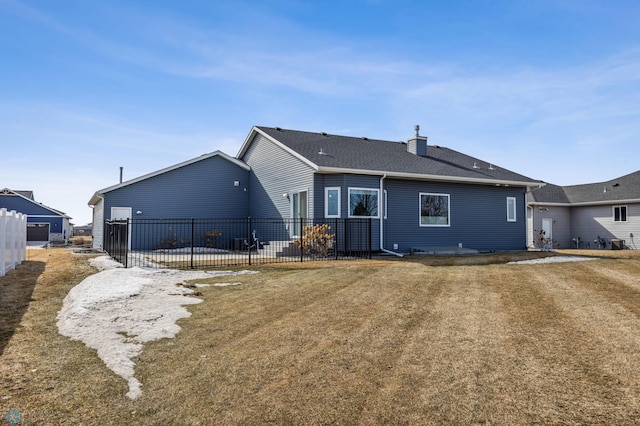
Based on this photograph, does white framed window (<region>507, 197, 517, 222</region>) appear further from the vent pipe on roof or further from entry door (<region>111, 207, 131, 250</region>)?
entry door (<region>111, 207, 131, 250</region>)

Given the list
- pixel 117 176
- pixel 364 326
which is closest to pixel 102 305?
pixel 364 326

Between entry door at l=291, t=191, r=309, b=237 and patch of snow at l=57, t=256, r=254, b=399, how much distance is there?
7209 mm

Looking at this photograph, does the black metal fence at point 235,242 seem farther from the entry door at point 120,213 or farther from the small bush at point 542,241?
the small bush at point 542,241

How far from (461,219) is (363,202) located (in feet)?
16.3

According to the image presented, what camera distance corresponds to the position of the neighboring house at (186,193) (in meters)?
19.1

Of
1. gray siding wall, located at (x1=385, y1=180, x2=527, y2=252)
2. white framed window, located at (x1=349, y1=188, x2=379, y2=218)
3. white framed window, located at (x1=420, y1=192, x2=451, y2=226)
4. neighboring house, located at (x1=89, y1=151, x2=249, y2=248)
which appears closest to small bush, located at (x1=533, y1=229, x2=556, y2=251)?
gray siding wall, located at (x1=385, y1=180, x2=527, y2=252)

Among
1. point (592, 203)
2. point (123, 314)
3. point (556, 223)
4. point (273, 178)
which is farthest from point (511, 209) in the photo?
point (123, 314)

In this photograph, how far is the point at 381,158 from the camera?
57.5 feet

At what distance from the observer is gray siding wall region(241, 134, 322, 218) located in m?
16.1

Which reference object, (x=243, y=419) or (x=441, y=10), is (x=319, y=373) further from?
(x=441, y=10)

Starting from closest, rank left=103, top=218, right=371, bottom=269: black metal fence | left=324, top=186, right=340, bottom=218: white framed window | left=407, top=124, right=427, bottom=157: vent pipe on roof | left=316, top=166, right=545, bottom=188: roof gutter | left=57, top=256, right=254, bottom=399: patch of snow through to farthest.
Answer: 1. left=57, top=256, right=254, bottom=399: patch of snow
2. left=103, top=218, right=371, bottom=269: black metal fence
3. left=316, top=166, right=545, bottom=188: roof gutter
4. left=324, top=186, right=340, bottom=218: white framed window
5. left=407, top=124, right=427, bottom=157: vent pipe on roof

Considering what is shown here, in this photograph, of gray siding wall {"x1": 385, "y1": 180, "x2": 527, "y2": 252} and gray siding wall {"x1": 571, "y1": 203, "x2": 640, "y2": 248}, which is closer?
gray siding wall {"x1": 385, "y1": 180, "x2": 527, "y2": 252}

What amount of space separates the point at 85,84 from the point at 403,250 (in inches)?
508

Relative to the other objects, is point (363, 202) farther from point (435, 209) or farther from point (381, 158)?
point (435, 209)
